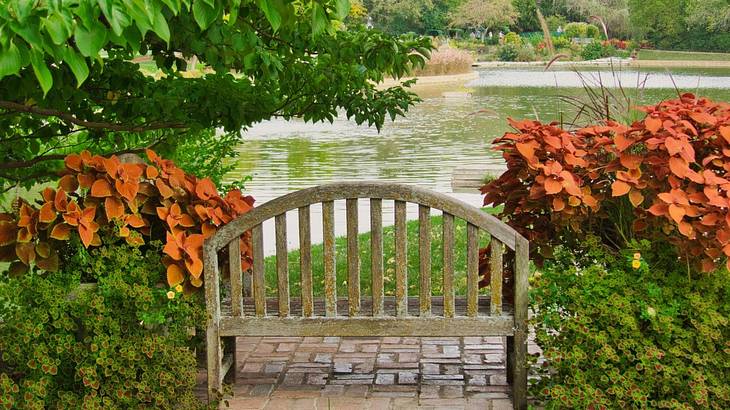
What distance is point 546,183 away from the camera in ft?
11.3

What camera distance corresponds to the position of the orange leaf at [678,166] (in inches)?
129

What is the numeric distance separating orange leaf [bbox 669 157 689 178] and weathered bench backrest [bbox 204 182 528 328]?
0.64 meters

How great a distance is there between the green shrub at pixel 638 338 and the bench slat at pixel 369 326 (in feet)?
0.80

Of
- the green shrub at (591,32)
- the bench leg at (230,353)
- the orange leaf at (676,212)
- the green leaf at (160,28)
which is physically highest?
the green shrub at (591,32)

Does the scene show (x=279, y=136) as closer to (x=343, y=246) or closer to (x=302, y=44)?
(x=343, y=246)

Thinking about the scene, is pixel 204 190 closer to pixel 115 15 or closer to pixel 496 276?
pixel 496 276

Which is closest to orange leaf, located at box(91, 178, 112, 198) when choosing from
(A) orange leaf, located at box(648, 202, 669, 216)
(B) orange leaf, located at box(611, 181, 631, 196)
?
(B) orange leaf, located at box(611, 181, 631, 196)

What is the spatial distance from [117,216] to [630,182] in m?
1.99

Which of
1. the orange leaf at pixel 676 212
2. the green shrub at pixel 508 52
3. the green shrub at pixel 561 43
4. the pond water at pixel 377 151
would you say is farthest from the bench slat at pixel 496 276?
the green shrub at pixel 508 52

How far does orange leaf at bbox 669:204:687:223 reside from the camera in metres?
3.21

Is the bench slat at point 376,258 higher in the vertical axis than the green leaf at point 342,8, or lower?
lower

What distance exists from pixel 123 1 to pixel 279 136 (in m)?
16.0

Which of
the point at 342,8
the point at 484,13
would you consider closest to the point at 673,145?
the point at 342,8

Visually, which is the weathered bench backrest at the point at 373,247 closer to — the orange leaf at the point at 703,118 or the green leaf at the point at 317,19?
the orange leaf at the point at 703,118
